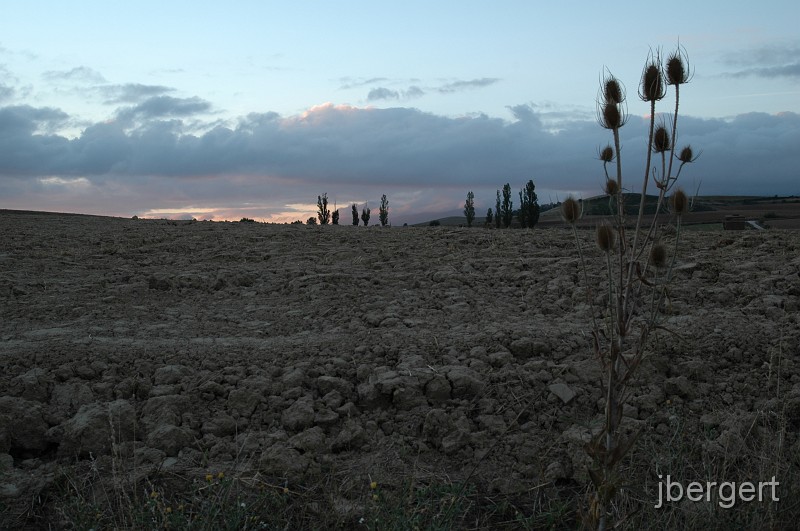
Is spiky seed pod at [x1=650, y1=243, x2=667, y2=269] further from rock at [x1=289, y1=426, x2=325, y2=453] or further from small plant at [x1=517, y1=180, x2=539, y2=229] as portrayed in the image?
small plant at [x1=517, y1=180, x2=539, y2=229]

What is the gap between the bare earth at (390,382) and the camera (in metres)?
3.56

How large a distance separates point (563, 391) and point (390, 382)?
3.46 ft

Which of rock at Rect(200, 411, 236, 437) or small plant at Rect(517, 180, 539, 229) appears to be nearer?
rock at Rect(200, 411, 236, 437)

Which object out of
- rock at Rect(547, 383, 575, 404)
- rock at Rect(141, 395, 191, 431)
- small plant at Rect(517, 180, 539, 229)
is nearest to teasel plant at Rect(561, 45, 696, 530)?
rock at Rect(547, 383, 575, 404)

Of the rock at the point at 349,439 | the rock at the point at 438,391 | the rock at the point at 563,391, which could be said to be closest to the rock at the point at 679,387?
the rock at the point at 563,391

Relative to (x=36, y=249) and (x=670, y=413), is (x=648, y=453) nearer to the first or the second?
(x=670, y=413)

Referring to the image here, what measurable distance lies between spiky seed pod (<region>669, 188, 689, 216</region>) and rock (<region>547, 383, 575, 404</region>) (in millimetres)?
1658

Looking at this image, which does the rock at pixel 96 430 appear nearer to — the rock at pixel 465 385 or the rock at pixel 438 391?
the rock at pixel 438 391

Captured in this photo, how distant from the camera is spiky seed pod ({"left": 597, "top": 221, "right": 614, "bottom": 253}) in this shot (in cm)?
262

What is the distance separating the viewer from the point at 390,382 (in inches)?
163

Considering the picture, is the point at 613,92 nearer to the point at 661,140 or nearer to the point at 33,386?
the point at 661,140

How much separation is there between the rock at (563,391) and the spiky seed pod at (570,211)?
1608 mm

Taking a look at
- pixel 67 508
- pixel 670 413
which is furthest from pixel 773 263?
pixel 67 508

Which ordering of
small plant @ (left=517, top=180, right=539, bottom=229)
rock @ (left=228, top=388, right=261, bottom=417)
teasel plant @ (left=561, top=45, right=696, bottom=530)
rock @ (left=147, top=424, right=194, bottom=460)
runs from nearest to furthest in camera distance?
Answer: teasel plant @ (left=561, top=45, right=696, bottom=530) → rock @ (left=147, top=424, right=194, bottom=460) → rock @ (left=228, top=388, right=261, bottom=417) → small plant @ (left=517, top=180, right=539, bottom=229)
